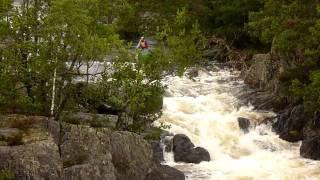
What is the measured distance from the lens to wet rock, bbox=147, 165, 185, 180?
21.6 m

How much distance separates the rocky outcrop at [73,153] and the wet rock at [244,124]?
11124mm

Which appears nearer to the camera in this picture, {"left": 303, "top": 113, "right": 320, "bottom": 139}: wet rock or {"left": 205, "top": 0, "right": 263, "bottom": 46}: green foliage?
{"left": 303, "top": 113, "right": 320, "bottom": 139}: wet rock

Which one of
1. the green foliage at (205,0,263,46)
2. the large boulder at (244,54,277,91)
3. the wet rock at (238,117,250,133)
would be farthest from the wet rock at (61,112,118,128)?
the green foliage at (205,0,263,46)

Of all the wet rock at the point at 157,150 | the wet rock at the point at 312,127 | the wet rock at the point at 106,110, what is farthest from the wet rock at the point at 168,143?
the wet rock at the point at 312,127

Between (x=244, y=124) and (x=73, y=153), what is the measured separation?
15176mm

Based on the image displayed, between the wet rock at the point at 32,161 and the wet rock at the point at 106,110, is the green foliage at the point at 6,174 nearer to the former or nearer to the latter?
the wet rock at the point at 32,161

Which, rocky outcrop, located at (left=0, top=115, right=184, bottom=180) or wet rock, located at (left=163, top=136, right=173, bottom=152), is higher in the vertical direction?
rocky outcrop, located at (left=0, top=115, right=184, bottom=180)

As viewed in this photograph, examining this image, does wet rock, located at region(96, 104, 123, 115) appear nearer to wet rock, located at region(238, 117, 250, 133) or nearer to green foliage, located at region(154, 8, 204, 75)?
green foliage, located at region(154, 8, 204, 75)

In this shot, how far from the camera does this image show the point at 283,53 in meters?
37.2

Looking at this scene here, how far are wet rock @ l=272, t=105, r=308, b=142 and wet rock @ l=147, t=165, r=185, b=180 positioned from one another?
925cm

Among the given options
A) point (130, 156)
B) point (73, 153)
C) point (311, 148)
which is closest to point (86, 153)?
point (73, 153)

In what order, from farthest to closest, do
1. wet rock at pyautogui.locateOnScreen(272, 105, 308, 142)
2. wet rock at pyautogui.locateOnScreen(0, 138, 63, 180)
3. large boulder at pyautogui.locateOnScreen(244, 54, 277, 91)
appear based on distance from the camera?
large boulder at pyautogui.locateOnScreen(244, 54, 277, 91) < wet rock at pyautogui.locateOnScreen(272, 105, 308, 142) < wet rock at pyautogui.locateOnScreen(0, 138, 63, 180)

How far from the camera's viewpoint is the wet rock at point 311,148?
28312 millimetres

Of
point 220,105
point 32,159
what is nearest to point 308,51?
point 220,105
